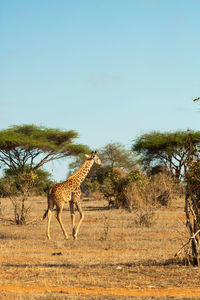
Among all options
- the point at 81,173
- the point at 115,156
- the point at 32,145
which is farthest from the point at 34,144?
the point at 115,156

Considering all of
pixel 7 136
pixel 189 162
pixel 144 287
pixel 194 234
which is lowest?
pixel 144 287

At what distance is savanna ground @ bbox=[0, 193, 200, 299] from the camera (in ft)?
22.9

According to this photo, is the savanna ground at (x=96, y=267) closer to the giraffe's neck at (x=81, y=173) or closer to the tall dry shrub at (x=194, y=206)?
the tall dry shrub at (x=194, y=206)

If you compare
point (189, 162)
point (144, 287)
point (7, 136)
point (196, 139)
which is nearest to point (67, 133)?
point (7, 136)

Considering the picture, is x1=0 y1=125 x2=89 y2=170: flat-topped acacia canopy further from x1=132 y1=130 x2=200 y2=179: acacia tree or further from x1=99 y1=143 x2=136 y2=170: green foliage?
x1=99 y1=143 x2=136 y2=170: green foliage

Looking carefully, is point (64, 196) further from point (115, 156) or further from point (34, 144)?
point (115, 156)

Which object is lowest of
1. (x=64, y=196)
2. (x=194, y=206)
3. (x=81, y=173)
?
(x=194, y=206)

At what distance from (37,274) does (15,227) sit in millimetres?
9115

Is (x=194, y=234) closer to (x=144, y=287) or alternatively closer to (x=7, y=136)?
(x=144, y=287)

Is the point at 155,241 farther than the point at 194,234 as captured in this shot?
Yes

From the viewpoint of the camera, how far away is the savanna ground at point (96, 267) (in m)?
6.97

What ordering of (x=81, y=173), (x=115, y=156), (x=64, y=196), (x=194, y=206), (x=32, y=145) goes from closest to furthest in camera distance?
(x=194, y=206)
(x=64, y=196)
(x=81, y=173)
(x=32, y=145)
(x=115, y=156)

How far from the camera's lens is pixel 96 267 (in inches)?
351

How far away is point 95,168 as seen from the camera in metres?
48.3
